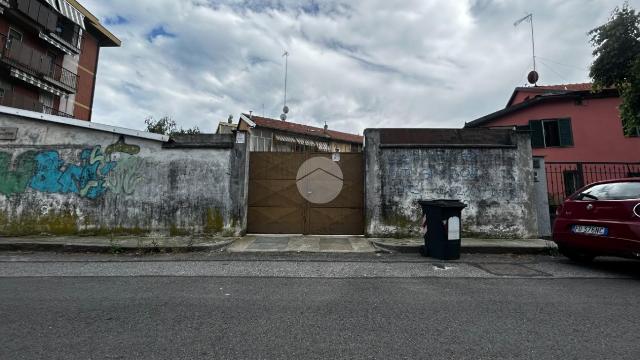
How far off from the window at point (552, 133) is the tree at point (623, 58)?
5.99 meters

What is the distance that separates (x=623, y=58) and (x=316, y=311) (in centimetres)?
1177

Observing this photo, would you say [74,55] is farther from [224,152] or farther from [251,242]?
[251,242]

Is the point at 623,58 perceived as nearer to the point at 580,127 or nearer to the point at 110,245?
the point at 580,127

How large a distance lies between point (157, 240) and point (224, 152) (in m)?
2.77

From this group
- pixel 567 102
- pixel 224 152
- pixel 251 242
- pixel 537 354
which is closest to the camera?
pixel 537 354

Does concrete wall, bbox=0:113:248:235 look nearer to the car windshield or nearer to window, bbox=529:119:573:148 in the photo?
the car windshield

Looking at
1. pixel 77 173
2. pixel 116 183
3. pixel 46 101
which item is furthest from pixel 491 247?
pixel 46 101

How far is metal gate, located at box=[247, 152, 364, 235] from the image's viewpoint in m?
9.14

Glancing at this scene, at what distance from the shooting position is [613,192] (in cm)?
541

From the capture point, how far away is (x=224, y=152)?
8898mm

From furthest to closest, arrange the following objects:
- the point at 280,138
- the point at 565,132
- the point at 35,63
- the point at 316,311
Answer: the point at 280,138, the point at 35,63, the point at 565,132, the point at 316,311

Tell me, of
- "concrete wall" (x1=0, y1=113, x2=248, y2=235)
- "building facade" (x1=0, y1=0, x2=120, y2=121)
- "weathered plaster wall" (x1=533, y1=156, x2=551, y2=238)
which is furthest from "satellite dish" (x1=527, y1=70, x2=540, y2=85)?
"building facade" (x1=0, y1=0, x2=120, y2=121)

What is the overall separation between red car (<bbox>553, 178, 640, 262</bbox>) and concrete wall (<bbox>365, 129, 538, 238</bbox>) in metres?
2.32

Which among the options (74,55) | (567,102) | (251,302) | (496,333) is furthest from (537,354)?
(74,55)
